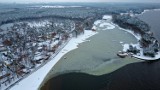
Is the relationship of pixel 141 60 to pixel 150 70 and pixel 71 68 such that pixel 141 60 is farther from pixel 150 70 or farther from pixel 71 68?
pixel 71 68

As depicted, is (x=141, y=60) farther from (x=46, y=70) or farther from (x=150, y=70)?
(x=46, y=70)

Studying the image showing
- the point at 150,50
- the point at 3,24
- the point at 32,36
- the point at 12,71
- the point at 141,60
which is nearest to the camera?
the point at 12,71

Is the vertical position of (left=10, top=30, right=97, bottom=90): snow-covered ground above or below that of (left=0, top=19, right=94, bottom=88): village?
below

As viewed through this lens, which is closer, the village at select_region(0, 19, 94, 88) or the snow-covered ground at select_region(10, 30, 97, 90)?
the snow-covered ground at select_region(10, 30, 97, 90)

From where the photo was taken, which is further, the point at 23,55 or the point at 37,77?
the point at 23,55

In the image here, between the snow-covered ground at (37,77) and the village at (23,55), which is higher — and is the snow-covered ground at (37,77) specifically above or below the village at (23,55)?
below

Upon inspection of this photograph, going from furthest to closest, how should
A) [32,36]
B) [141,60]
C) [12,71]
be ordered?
[32,36] < [141,60] < [12,71]

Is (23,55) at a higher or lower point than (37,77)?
higher

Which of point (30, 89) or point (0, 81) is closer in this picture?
point (30, 89)

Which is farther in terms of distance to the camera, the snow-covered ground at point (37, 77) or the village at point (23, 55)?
the village at point (23, 55)

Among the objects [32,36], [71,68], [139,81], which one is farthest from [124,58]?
[32,36]
